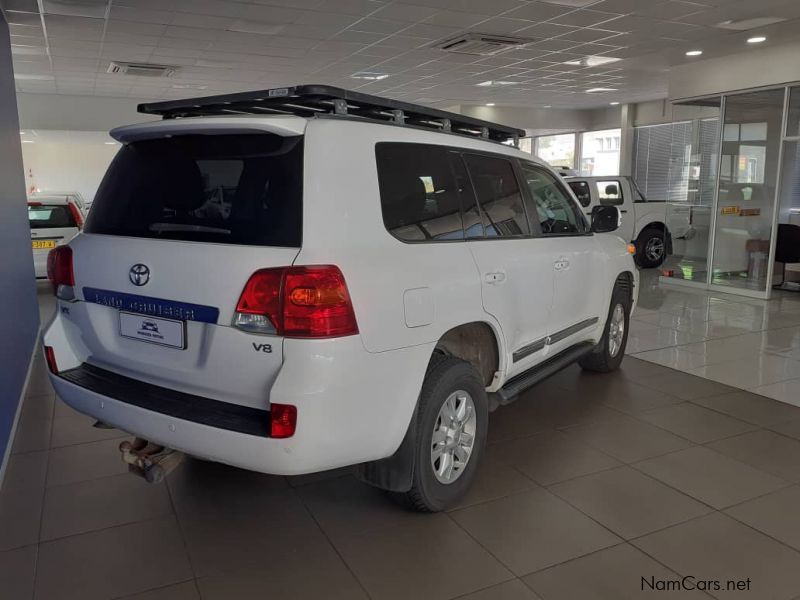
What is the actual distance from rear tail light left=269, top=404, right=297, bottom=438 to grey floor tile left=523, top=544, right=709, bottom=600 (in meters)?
1.11

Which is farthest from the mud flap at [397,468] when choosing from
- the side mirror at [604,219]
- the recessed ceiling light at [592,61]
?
the recessed ceiling light at [592,61]

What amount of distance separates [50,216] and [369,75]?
20.1 ft

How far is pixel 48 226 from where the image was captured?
340 inches

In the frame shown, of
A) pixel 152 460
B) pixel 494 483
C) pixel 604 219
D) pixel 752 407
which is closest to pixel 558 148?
pixel 604 219

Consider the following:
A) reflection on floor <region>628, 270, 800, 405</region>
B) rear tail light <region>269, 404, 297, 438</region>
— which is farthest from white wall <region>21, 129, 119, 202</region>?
rear tail light <region>269, 404, 297, 438</region>

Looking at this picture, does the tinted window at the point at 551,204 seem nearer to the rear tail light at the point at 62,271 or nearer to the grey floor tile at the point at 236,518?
the grey floor tile at the point at 236,518

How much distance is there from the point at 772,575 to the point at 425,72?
10.7 meters

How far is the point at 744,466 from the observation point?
348cm

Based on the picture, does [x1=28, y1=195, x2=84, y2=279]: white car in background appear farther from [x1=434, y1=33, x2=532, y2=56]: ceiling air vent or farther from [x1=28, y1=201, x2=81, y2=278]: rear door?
[x1=434, y1=33, x2=532, y2=56]: ceiling air vent

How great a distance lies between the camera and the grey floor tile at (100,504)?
2832mm

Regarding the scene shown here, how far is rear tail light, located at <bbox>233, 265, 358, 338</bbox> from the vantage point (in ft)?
7.02

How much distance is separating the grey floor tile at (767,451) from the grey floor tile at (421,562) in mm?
1860

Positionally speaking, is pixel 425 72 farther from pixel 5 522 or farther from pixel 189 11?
pixel 5 522

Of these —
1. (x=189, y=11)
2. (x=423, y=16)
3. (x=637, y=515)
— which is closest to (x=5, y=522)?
(x=637, y=515)
